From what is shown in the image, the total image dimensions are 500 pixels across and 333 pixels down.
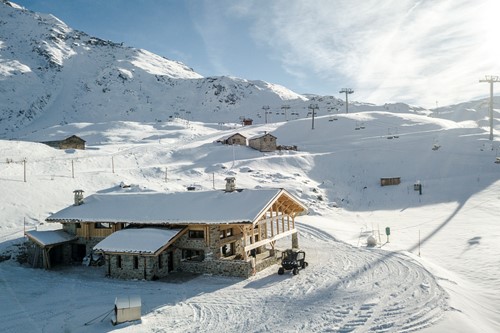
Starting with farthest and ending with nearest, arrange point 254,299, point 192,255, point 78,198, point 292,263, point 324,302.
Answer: point 78,198 < point 192,255 < point 292,263 < point 254,299 < point 324,302

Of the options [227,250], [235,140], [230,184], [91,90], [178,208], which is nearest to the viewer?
[178,208]

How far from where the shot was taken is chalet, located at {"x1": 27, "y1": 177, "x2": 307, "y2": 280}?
2341 cm

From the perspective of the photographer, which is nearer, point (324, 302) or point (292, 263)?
point (324, 302)

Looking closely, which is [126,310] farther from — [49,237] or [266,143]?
[266,143]

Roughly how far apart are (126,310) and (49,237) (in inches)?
567

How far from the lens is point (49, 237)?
27.6 meters

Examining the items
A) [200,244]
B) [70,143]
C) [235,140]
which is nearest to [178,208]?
[200,244]

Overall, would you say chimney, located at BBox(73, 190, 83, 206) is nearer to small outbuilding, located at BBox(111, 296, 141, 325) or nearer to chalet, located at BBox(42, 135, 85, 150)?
small outbuilding, located at BBox(111, 296, 141, 325)

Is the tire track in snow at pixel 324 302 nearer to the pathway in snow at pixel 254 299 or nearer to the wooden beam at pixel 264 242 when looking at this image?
the pathway in snow at pixel 254 299

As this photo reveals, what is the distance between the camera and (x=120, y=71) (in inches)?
7032

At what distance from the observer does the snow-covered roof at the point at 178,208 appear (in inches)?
941

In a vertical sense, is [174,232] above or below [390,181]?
below

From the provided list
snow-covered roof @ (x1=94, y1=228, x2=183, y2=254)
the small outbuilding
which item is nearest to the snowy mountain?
snow-covered roof @ (x1=94, y1=228, x2=183, y2=254)

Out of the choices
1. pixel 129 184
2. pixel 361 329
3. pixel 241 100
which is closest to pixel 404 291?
pixel 361 329
